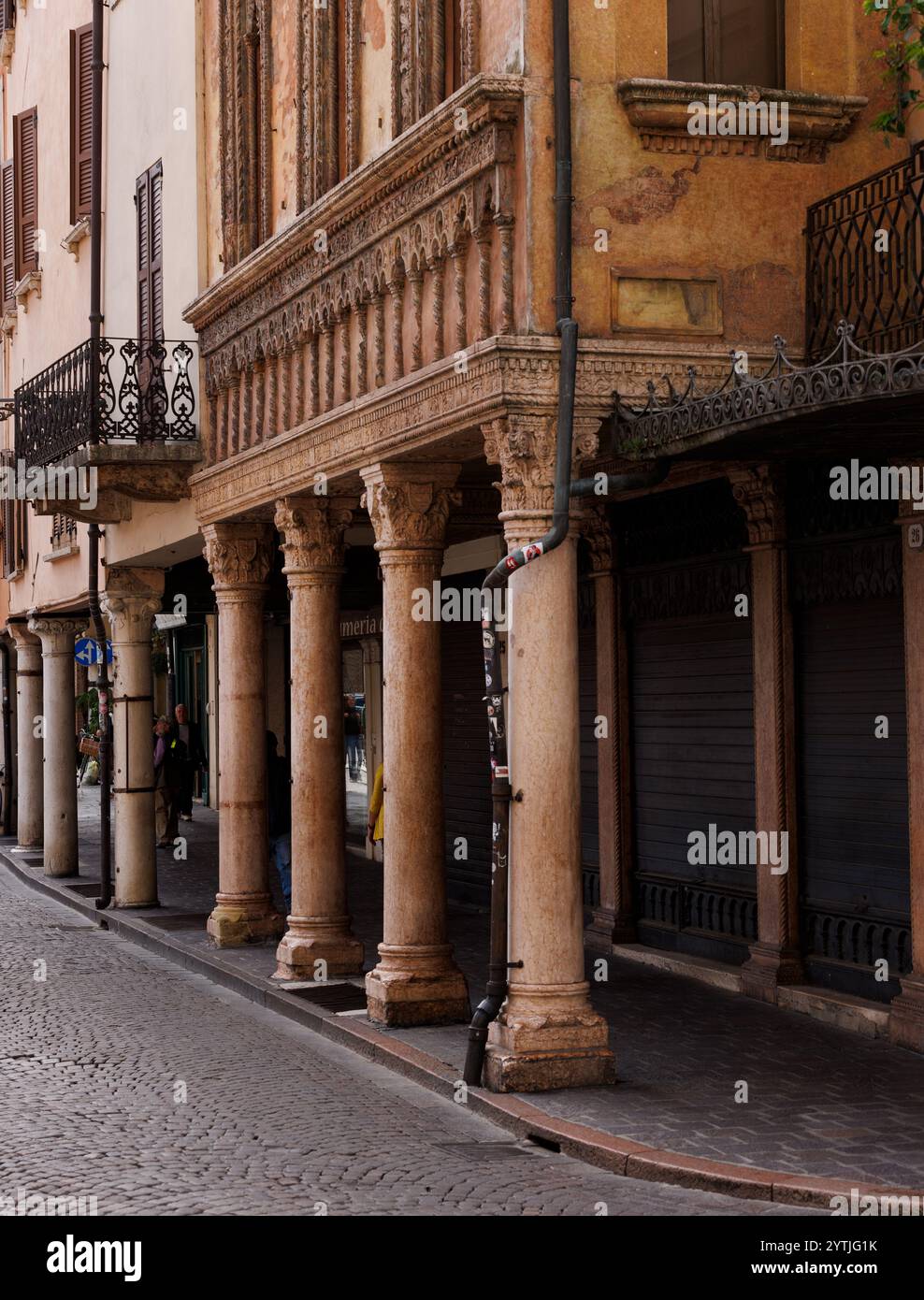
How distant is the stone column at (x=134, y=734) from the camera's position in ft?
71.7

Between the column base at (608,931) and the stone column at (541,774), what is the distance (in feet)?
16.2

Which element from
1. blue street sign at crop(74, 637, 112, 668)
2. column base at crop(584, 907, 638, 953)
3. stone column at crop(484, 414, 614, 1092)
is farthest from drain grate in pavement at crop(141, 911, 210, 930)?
stone column at crop(484, 414, 614, 1092)

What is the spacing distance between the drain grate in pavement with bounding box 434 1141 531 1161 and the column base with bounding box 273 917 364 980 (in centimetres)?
549

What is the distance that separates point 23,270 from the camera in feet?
93.2

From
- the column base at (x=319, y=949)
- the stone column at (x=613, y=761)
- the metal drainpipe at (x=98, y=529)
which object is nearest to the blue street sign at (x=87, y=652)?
the metal drainpipe at (x=98, y=529)

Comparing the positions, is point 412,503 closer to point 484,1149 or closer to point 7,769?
point 484,1149

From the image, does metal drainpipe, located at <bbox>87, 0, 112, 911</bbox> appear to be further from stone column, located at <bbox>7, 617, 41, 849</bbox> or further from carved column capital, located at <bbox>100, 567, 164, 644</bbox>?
stone column, located at <bbox>7, 617, 41, 849</bbox>

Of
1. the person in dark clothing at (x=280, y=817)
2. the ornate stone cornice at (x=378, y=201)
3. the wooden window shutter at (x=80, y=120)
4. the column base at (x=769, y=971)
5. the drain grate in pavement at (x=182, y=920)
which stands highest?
the wooden window shutter at (x=80, y=120)

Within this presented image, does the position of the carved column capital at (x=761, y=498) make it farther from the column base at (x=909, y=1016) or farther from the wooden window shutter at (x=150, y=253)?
the wooden window shutter at (x=150, y=253)

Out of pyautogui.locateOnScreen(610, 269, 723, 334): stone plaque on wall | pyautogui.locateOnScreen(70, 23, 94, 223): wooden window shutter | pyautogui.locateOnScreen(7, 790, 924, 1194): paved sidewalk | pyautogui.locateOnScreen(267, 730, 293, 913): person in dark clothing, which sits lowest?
pyautogui.locateOnScreen(7, 790, 924, 1194): paved sidewalk

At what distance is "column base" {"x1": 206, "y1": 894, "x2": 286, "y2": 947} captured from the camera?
58.4 ft

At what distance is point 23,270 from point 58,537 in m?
4.41

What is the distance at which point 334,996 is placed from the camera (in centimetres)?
1455
